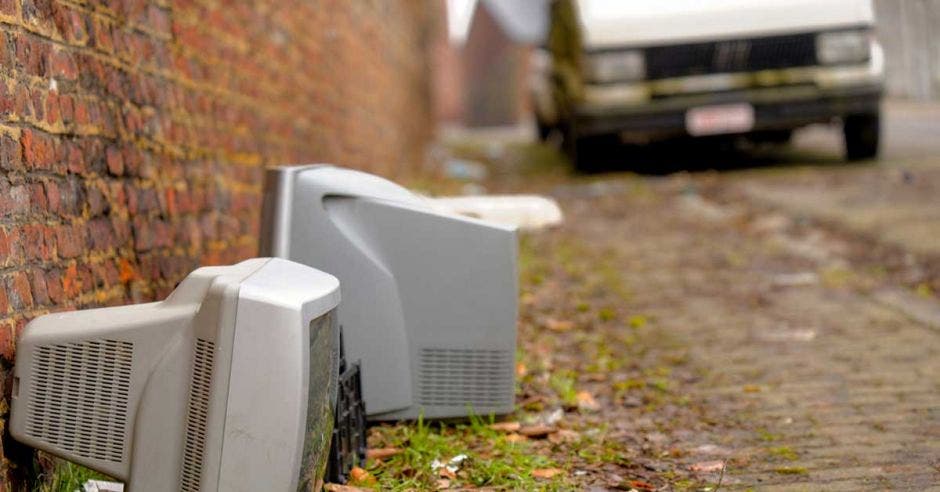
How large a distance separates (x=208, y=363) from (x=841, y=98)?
8.25 meters

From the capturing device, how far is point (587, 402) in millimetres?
4305

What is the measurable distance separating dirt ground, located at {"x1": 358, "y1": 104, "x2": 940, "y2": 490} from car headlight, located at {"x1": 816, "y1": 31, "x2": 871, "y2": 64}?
2.85 feet

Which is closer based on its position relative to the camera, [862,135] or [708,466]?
[708,466]

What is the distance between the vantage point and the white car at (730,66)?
1012 cm

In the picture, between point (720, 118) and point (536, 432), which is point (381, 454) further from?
point (720, 118)

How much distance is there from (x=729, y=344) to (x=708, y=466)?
1764 millimetres

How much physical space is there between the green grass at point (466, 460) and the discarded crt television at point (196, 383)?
52 cm

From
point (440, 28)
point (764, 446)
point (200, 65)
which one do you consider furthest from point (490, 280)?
point (440, 28)

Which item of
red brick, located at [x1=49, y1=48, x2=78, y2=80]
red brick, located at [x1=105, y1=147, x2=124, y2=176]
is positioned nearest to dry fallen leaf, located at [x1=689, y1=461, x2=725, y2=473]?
red brick, located at [x1=105, y1=147, x2=124, y2=176]

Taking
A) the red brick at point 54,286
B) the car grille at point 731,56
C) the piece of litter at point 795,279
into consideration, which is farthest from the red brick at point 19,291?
the car grille at point 731,56

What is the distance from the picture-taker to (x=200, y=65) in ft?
16.0

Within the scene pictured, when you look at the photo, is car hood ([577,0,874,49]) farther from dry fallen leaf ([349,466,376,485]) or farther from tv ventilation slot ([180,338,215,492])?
tv ventilation slot ([180,338,215,492])

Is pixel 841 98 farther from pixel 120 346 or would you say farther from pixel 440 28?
pixel 440 28

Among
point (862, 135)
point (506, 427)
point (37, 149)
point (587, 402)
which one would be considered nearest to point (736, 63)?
point (862, 135)
